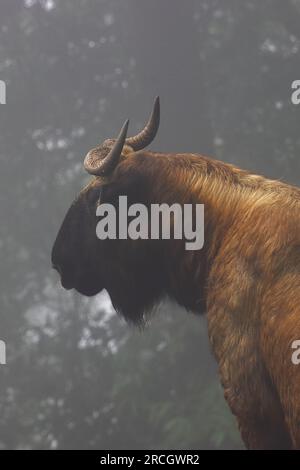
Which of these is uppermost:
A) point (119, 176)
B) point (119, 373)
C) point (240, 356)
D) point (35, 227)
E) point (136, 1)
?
point (136, 1)

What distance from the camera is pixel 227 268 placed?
14.3 ft

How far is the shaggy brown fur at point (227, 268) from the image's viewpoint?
401 centimetres

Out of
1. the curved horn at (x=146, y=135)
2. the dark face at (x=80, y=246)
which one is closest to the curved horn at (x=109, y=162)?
the dark face at (x=80, y=246)

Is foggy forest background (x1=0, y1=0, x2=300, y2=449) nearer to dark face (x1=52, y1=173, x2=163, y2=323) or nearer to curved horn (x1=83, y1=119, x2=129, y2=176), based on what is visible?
dark face (x1=52, y1=173, x2=163, y2=323)

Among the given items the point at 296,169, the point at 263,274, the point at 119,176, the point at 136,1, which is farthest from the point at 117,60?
the point at 263,274

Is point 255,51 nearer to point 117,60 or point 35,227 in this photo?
point 117,60

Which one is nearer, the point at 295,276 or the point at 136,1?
the point at 295,276

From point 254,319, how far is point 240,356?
0.18 m

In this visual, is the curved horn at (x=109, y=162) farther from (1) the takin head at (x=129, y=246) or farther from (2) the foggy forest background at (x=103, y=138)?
(2) the foggy forest background at (x=103, y=138)

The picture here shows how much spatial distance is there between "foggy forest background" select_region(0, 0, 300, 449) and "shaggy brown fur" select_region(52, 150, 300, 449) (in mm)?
10055

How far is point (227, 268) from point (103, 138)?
43.1ft
